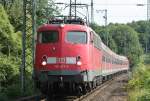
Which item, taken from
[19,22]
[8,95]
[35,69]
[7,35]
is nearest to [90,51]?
[35,69]

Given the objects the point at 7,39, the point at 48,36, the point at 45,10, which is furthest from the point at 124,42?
the point at 48,36

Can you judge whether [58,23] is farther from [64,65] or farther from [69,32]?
[64,65]

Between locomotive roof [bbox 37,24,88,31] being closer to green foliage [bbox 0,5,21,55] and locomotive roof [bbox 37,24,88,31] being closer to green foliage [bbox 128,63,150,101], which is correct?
green foliage [bbox 128,63,150,101]

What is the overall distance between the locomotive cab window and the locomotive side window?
51cm

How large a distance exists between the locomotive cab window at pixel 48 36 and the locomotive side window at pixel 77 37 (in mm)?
511

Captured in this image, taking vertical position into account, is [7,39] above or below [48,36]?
below

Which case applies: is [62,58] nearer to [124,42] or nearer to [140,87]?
[140,87]

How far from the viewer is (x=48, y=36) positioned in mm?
20844

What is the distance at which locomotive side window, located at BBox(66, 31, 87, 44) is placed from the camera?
20.8 m

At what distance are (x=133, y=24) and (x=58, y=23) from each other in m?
133

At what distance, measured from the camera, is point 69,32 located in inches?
819

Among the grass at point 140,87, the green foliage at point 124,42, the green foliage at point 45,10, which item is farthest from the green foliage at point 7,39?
the green foliage at point 124,42

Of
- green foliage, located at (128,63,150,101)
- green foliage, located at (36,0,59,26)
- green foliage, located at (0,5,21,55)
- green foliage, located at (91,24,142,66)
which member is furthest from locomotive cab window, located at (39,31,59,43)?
green foliage, located at (91,24,142,66)

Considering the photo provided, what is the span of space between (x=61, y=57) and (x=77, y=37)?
126cm
